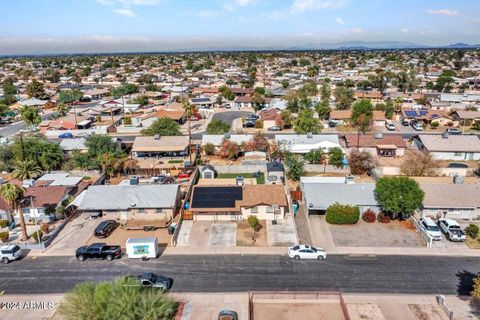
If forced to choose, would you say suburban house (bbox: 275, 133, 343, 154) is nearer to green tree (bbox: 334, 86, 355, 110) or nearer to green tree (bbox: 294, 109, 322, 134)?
green tree (bbox: 294, 109, 322, 134)

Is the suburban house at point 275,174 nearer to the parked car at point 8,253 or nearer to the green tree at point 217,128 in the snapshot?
the green tree at point 217,128

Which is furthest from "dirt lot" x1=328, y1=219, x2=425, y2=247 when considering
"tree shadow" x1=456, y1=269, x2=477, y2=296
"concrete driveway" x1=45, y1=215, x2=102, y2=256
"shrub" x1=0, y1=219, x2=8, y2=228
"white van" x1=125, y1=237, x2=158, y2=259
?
"shrub" x1=0, y1=219, x2=8, y2=228

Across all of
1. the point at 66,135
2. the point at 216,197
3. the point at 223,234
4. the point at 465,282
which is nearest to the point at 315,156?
the point at 216,197

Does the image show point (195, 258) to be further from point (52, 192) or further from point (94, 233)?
point (52, 192)

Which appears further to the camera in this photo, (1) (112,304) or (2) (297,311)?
(2) (297,311)

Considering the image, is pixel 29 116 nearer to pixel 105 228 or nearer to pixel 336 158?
pixel 105 228
